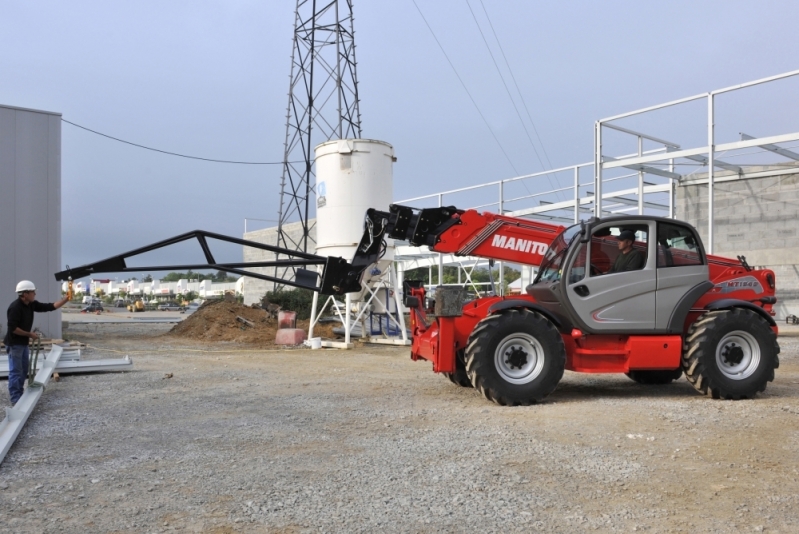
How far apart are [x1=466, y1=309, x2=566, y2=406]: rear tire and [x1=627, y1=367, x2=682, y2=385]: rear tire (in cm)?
251

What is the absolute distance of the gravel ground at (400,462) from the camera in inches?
185

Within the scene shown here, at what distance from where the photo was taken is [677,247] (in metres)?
9.20

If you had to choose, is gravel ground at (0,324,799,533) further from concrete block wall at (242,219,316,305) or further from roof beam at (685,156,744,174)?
concrete block wall at (242,219,316,305)

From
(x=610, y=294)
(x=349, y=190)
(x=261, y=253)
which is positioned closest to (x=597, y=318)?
(x=610, y=294)

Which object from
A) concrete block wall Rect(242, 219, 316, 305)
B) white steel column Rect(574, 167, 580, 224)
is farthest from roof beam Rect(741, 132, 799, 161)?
concrete block wall Rect(242, 219, 316, 305)

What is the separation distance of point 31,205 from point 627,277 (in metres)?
16.0

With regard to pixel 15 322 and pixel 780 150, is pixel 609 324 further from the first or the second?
pixel 780 150

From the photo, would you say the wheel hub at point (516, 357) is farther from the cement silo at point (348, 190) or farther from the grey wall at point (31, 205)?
the grey wall at point (31, 205)

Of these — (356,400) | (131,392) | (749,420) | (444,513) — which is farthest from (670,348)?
(131,392)

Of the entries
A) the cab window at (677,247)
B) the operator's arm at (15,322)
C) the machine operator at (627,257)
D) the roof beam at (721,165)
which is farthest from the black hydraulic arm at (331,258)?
the roof beam at (721,165)

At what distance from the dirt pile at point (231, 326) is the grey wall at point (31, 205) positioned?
190 inches

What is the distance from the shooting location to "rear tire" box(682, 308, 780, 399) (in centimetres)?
878

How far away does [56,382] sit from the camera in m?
11.1

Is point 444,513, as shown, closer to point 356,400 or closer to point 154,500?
point 154,500
